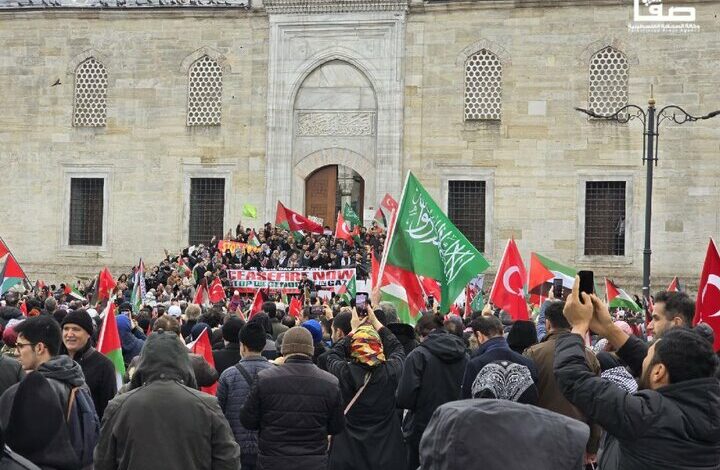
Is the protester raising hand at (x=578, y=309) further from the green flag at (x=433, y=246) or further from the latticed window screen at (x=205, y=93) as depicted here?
the latticed window screen at (x=205, y=93)

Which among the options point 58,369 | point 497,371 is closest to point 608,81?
point 497,371

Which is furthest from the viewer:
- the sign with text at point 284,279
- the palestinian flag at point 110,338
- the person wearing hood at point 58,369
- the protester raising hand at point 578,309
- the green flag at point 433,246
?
the sign with text at point 284,279

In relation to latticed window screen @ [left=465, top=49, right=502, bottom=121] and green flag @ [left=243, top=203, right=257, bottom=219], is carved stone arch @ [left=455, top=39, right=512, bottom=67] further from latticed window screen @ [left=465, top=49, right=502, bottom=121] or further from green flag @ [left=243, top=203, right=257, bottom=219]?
green flag @ [left=243, top=203, right=257, bottom=219]

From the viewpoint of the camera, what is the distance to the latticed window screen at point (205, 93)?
33.8 metres

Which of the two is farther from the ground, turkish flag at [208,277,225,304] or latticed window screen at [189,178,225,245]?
latticed window screen at [189,178,225,245]

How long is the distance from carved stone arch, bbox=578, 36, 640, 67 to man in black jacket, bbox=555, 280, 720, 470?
1055 inches

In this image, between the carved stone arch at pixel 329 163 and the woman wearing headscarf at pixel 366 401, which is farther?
the carved stone arch at pixel 329 163

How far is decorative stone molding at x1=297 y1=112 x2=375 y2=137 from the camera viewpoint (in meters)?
32.8

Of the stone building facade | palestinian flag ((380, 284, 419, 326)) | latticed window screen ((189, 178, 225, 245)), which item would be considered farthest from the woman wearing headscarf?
latticed window screen ((189, 178, 225, 245))

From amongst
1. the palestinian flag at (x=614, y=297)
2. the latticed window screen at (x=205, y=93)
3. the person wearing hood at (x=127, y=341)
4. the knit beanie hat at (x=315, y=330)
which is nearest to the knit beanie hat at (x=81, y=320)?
the knit beanie hat at (x=315, y=330)

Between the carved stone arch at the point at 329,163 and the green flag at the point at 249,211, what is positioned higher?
the carved stone arch at the point at 329,163

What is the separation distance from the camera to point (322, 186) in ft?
109

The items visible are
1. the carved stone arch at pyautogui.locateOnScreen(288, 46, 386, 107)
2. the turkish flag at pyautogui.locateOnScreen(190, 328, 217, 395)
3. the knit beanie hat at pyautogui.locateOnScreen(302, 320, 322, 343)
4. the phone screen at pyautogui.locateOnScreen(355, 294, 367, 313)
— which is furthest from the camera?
the carved stone arch at pyautogui.locateOnScreen(288, 46, 386, 107)

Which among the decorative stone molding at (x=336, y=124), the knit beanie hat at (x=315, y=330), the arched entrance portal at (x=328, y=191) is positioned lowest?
the knit beanie hat at (x=315, y=330)
